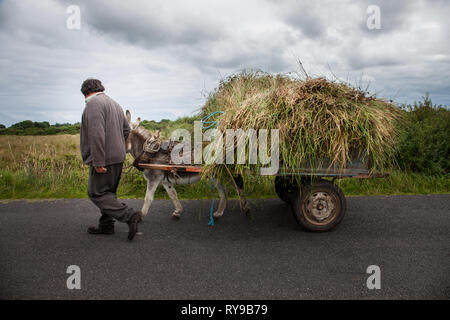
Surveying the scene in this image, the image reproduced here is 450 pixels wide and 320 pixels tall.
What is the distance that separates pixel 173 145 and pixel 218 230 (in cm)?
144

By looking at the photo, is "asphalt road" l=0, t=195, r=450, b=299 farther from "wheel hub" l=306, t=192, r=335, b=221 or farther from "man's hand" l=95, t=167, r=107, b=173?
"man's hand" l=95, t=167, r=107, b=173

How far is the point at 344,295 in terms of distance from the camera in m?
2.61

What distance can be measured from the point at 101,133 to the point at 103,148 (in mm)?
190

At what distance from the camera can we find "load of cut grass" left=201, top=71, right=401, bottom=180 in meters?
3.51

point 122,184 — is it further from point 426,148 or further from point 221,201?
point 426,148

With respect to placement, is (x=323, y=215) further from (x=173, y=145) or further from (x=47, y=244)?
(x=47, y=244)

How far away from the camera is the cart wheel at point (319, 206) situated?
3869mm

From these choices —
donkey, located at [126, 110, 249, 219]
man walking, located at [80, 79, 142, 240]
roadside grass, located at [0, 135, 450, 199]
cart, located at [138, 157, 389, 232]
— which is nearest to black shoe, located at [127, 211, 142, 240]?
man walking, located at [80, 79, 142, 240]

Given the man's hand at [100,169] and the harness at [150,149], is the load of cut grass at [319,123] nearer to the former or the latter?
the harness at [150,149]

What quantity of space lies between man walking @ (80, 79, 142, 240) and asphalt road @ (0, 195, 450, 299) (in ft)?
1.58

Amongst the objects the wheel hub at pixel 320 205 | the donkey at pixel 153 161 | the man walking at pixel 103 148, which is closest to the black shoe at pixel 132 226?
the man walking at pixel 103 148

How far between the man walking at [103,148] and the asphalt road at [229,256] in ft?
1.58

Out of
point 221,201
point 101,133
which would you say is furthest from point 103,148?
point 221,201
